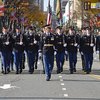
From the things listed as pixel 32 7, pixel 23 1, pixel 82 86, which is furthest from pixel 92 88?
pixel 32 7

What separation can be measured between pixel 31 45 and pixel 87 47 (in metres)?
2.55

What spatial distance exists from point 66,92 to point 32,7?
64306 mm

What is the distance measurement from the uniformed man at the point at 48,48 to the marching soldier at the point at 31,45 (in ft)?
8.06

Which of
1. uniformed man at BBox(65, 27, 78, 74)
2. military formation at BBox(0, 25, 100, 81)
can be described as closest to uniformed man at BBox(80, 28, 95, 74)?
military formation at BBox(0, 25, 100, 81)

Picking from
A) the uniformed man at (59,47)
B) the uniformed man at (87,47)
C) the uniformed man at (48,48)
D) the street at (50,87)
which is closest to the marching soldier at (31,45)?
the uniformed man at (59,47)

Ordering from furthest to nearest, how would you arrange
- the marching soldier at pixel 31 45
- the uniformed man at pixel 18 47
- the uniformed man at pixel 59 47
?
the marching soldier at pixel 31 45 < the uniformed man at pixel 18 47 < the uniformed man at pixel 59 47

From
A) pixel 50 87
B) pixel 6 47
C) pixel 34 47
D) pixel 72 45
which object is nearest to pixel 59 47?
pixel 72 45

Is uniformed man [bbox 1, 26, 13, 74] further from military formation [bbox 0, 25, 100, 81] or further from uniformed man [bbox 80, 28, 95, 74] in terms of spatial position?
uniformed man [bbox 80, 28, 95, 74]

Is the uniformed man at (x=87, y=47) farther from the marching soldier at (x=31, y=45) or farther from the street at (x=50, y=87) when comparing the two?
the marching soldier at (x=31, y=45)

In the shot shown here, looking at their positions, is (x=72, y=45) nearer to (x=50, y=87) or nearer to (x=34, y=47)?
(x=34, y=47)

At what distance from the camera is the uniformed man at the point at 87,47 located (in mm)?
21234

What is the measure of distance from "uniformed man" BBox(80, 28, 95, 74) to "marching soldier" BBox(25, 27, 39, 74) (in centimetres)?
213

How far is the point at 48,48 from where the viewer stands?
18.4 meters

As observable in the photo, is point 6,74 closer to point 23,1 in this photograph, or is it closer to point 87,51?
point 87,51
